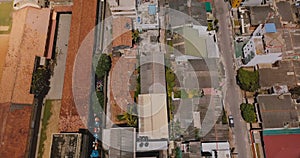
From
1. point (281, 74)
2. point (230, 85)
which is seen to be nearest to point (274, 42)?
point (281, 74)

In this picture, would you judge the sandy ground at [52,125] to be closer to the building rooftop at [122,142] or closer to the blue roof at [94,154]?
the blue roof at [94,154]

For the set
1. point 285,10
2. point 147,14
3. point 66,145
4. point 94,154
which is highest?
point 285,10

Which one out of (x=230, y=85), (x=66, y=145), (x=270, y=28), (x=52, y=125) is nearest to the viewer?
(x=66, y=145)

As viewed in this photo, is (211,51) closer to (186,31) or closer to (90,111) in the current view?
(186,31)

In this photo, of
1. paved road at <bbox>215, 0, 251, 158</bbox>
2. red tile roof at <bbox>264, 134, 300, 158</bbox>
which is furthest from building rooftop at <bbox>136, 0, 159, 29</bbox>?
red tile roof at <bbox>264, 134, 300, 158</bbox>

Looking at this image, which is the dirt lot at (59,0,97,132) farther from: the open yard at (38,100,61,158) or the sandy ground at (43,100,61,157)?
the open yard at (38,100,61,158)

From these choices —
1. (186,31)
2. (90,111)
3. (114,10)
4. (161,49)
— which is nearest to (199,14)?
(186,31)

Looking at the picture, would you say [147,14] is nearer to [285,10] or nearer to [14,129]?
[285,10]
